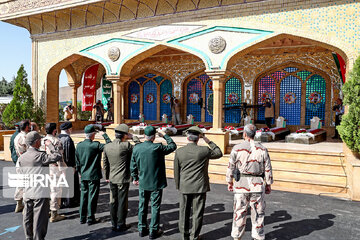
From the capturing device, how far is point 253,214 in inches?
146

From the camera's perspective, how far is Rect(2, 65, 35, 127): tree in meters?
10.0

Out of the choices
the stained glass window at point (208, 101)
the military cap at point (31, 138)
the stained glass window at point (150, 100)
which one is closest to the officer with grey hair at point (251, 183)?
the military cap at point (31, 138)

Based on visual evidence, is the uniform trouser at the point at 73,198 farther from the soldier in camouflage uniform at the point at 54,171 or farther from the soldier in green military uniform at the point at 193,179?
the soldier in green military uniform at the point at 193,179

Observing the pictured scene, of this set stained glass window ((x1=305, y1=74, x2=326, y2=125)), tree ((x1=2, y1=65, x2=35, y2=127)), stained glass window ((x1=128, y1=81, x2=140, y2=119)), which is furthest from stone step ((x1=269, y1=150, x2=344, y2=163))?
stained glass window ((x1=128, y1=81, x2=140, y2=119))

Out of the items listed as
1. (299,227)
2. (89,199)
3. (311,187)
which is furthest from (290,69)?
(89,199)

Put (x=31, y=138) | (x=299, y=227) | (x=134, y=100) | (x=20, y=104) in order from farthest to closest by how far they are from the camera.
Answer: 1. (x=134, y=100)
2. (x=20, y=104)
3. (x=299, y=227)
4. (x=31, y=138)

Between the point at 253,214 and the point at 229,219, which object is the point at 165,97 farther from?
the point at 253,214

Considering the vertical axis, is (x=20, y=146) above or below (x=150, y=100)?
below

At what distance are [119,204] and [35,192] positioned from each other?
1.16 metres

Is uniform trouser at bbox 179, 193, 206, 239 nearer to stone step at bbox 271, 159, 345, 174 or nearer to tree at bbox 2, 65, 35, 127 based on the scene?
stone step at bbox 271, 159, 345, 174

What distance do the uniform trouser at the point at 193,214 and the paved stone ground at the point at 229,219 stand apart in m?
0.29

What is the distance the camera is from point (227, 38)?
794cm

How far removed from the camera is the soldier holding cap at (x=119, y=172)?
4.25 m

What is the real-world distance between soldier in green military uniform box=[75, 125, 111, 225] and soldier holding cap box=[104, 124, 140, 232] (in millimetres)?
311
